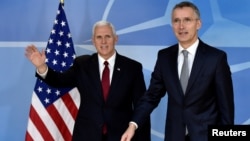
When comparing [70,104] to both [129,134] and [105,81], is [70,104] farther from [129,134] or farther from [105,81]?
[129,134]

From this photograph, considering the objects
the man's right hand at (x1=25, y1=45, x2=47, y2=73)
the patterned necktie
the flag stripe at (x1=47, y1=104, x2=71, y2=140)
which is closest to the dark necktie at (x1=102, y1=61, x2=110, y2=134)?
the patterned necktie

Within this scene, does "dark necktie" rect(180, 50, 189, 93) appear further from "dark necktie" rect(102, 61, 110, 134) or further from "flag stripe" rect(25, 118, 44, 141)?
"flag stripe" rect(25, 118, 44, 141)

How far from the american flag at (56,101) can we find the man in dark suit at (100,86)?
391 millimetres

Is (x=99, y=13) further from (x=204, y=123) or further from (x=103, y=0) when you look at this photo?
(x=204, y=123)

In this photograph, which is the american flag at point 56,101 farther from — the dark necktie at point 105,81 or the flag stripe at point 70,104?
the dark necktie at point 105,81

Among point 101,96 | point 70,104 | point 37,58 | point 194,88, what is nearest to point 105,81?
point 101,96

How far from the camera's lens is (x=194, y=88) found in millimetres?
1911

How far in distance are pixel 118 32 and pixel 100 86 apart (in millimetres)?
906

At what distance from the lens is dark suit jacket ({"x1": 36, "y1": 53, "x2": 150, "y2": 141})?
7.97 feet

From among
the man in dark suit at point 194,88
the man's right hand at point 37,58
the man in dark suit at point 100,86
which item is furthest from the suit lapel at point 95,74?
the man in dark suit at point 194,88

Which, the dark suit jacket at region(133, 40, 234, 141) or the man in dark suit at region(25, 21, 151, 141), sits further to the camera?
the man in dark suit at region(25, 21, 151, 141)

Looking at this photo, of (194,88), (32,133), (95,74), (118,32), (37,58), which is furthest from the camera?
(118,32)

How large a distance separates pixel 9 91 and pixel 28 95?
0.17 metres

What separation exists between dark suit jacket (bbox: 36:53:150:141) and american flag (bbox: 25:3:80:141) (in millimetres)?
399
